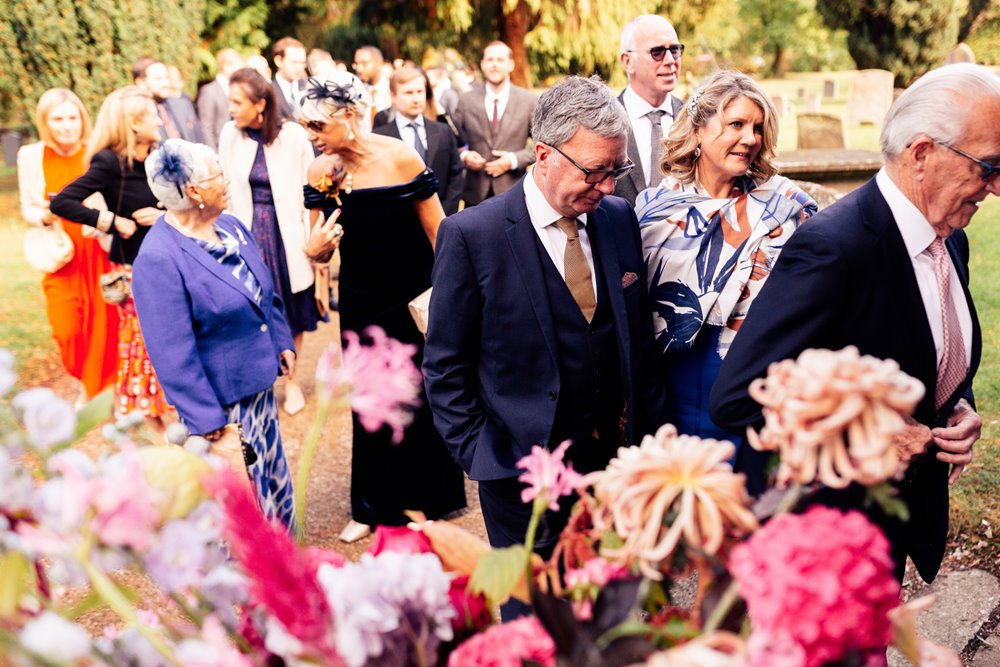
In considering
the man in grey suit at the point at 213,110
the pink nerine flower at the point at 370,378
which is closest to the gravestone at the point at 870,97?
the man in grey suit at the point at 213,110

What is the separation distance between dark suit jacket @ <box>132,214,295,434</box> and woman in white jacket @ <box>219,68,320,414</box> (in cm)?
272

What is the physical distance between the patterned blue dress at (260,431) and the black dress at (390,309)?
68 centimetres

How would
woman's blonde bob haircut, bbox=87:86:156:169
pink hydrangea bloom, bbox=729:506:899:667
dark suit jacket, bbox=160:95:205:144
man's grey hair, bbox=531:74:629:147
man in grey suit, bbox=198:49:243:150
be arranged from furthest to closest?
man in grey suit, bbox=198:49:243:150, dark suit jacket, bbox=160:95:205:144, woman's blonde bob haircut, bbox=87:86:156:169, man's grey hair, bbox=531:74:629:147, pink hydrangea bloom, bbox=729:506:899:667

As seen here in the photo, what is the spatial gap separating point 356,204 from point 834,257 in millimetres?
2758

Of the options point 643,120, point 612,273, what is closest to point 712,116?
point 612,273

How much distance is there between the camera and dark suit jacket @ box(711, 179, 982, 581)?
2.08 m

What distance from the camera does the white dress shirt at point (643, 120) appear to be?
4809mm

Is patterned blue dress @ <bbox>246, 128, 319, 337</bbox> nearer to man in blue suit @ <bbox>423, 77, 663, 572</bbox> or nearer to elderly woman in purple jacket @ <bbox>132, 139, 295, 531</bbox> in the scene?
elderly woman in purple jacket @ <bbox>132, 139, 295, 531</bbox>

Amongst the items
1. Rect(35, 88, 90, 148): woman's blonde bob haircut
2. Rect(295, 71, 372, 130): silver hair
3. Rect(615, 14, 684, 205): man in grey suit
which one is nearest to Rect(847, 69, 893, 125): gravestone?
Rect(615, 14, 684, 205): man in grey suit

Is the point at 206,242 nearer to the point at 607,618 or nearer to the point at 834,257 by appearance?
the point at 834,257

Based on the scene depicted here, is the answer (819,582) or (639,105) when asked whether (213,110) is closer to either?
(639,105)

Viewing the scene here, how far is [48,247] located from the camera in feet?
22.0

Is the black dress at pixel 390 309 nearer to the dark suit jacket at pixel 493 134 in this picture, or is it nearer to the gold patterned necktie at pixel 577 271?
the gold patterned necktie at pixel 577 271

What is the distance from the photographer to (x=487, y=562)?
3.60 ft
